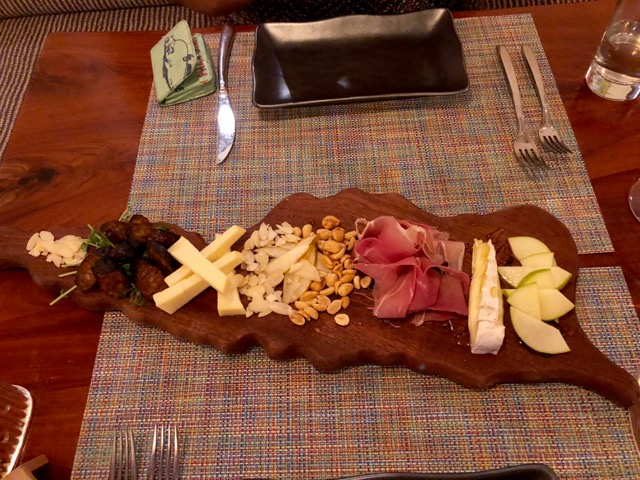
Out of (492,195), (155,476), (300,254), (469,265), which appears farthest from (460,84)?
(155,476)

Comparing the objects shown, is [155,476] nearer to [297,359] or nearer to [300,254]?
[297,359]

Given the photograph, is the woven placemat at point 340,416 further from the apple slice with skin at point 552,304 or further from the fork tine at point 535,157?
the fork tine at point 535,157

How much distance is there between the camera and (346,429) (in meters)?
1.11

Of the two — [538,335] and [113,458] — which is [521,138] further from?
[113,458]

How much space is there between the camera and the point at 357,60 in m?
1.69

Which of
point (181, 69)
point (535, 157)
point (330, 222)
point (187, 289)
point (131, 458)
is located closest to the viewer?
point (131, 458)

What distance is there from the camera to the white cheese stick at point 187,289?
1.16m

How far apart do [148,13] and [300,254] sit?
7.28 feet

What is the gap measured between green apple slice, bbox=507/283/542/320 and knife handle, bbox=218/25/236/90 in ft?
3.64

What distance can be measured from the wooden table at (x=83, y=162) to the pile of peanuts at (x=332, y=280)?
1.74ft

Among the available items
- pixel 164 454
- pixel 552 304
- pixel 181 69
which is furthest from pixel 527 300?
pixel 181 69

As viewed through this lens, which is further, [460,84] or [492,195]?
[460,84]

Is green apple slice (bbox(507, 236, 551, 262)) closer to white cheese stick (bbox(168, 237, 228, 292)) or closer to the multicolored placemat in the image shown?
the multicolored placemat

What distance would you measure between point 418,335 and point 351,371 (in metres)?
0.18
